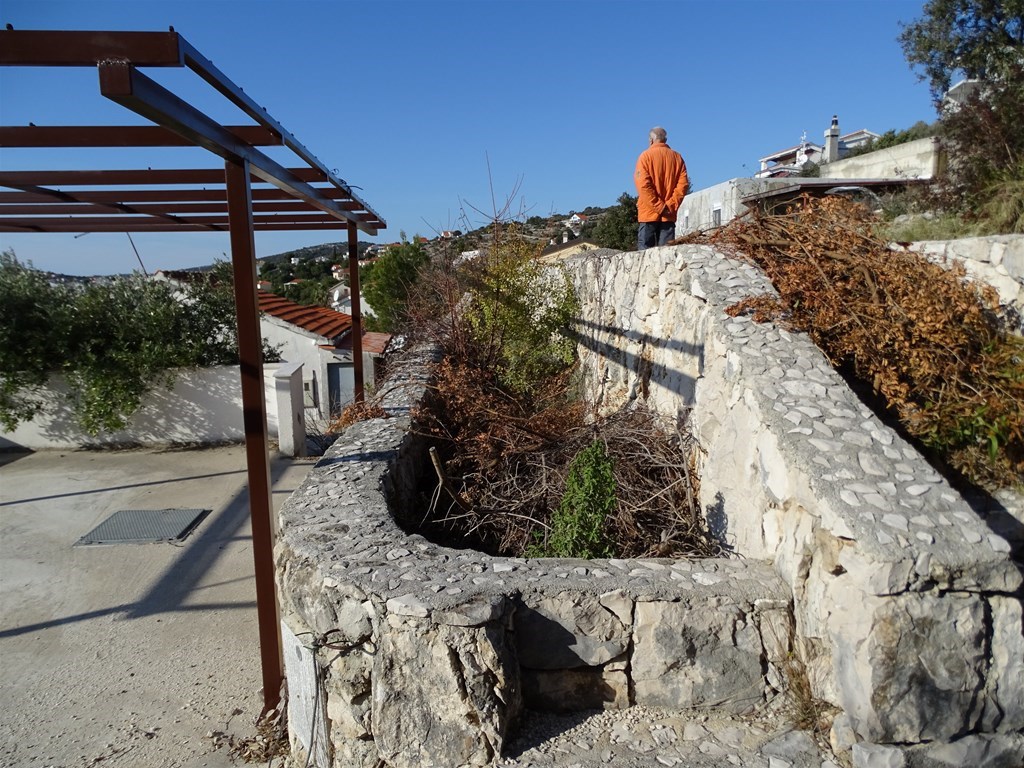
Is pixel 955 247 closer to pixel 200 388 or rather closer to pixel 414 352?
pixel 414 352

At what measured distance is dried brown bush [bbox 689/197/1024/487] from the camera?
3.23 m

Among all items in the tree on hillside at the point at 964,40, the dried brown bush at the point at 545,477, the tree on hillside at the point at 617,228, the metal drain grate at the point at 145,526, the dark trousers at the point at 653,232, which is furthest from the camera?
the tree on hillside at the point at 617,228

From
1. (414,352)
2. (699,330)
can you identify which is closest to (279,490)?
(414,352)

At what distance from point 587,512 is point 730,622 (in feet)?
3.37

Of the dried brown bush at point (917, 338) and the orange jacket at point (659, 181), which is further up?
the orange jacket at point (659, 181)

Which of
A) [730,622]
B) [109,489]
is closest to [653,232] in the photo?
[730,622]

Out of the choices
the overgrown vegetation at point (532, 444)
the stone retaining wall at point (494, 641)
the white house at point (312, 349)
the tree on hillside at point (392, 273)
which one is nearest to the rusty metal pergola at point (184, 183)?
the stone retaining wall at point (494, 641)

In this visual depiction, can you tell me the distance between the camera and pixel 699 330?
161 inches

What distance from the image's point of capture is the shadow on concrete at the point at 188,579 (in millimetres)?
4254

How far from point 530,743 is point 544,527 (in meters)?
1.68

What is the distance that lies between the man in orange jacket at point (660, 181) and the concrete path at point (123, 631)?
441cm

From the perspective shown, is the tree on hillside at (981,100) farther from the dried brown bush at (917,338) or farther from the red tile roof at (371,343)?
the red tile roof at (371,343)

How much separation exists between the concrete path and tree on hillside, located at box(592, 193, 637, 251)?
15.7 meters

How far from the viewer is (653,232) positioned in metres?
6.45
